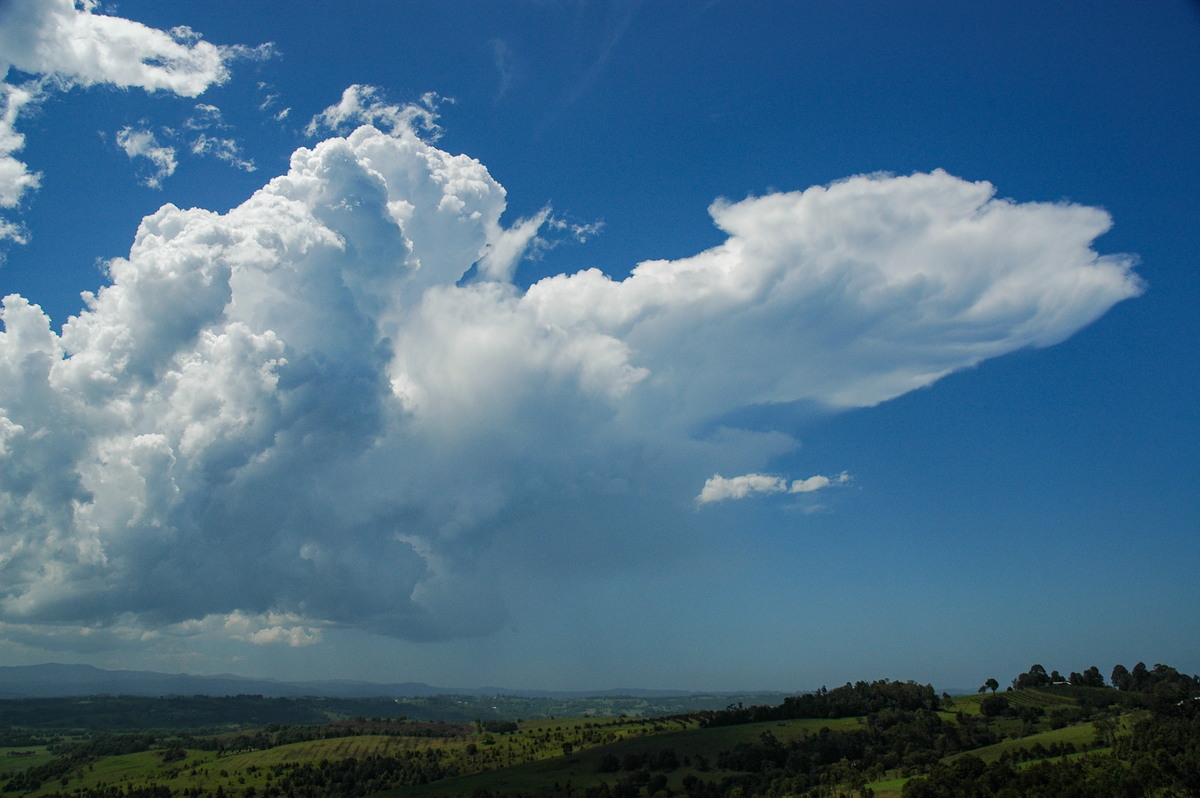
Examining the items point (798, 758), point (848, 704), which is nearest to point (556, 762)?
point (798, 758)

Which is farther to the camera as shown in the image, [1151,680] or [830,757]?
[1151,680]

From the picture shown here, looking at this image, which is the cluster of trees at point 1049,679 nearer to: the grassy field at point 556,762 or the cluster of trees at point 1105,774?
the grassy field at point 556,762

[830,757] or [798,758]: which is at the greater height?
[798,758]

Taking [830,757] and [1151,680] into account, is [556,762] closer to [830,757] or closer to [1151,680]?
[830,757]

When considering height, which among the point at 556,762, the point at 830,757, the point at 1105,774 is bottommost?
the point at 556,762

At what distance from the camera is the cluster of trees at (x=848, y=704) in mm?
170125

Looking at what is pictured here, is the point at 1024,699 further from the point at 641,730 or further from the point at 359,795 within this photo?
the point at 359,795

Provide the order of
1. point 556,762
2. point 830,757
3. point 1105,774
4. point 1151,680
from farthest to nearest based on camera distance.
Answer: point 1151,680 < point 556,762 < point 830,757 < point 1105,774

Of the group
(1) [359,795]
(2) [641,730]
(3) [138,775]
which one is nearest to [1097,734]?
(2) [641,730]

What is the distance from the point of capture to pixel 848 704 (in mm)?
175000

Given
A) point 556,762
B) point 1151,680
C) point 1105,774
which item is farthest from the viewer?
point 1151,680

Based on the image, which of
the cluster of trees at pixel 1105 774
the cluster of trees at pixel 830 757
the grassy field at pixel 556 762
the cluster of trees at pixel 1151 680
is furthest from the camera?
the cluster of trees at pixel 1151 680

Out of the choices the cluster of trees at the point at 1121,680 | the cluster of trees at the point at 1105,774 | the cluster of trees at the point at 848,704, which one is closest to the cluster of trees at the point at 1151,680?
the cluster of trees at the point at 1121,680

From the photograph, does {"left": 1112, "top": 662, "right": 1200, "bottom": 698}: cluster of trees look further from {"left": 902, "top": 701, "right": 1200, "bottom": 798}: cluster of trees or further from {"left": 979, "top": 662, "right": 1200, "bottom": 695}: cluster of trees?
{"left": 902, "top": 701, "right": 1200, "bottom": 798}: cluster of trees
